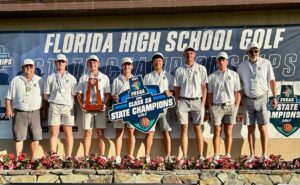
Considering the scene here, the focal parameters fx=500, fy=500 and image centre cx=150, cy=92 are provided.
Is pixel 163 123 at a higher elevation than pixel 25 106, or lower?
lower

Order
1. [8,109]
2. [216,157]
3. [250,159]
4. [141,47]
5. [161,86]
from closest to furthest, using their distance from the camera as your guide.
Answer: [250,159], [216,157], [161,86], [8,109], [141,47]

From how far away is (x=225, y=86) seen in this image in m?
8.99

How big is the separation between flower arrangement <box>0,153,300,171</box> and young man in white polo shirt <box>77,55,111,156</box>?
0.68m

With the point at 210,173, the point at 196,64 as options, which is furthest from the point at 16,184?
the point at 196,64

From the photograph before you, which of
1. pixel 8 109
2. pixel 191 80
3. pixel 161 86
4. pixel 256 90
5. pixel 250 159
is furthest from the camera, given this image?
pixel 8 109

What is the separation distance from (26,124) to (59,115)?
2.18 feet

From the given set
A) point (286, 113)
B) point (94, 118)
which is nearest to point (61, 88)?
point (94, 118)

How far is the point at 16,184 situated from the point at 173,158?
2.67 meters

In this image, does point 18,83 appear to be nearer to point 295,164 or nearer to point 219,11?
point 219,11

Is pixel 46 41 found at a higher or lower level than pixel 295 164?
higher

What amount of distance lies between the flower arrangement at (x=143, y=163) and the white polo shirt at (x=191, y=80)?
1.21 metres

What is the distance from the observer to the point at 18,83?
31.0 feet

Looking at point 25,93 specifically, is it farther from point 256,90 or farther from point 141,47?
point 256,90

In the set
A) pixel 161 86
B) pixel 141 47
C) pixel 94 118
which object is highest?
pixel 141 47
